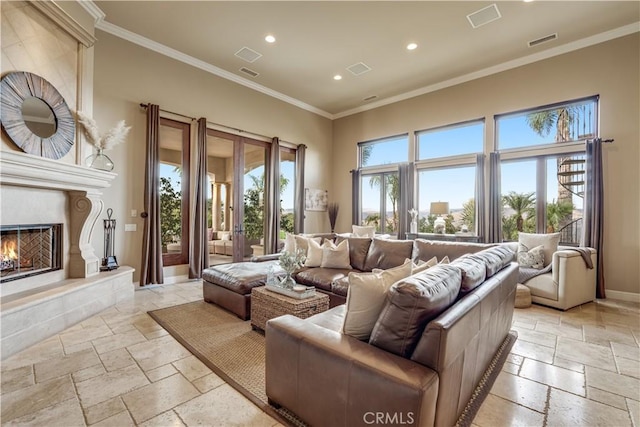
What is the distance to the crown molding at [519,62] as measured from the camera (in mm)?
4367

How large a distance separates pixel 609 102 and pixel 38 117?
7.63m

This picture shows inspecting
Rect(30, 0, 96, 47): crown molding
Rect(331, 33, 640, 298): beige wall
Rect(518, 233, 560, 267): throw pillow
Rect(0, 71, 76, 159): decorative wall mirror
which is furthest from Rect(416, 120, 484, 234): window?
Rect(0, 71, 76, 159): decorative wall mirror

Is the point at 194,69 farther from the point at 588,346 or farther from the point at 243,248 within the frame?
the point at 588,346

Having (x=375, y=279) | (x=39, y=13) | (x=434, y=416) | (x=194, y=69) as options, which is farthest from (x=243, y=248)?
(x=434, y=416)

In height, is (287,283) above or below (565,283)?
above

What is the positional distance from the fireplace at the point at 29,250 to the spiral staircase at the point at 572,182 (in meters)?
7.33

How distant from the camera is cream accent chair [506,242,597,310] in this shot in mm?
3854

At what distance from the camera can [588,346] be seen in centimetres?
284

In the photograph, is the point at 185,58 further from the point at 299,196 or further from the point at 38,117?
the point at 299,196

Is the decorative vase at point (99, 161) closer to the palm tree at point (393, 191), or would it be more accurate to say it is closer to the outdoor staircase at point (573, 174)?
the palm tree at point (393, 191)

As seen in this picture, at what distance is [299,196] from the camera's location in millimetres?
7121

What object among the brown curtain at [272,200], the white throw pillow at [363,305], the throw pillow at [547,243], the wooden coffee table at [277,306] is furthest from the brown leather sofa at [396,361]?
the brown curtain at [272,200]

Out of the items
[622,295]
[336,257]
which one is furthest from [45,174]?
[622,295]

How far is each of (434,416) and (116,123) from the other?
5290 mm
